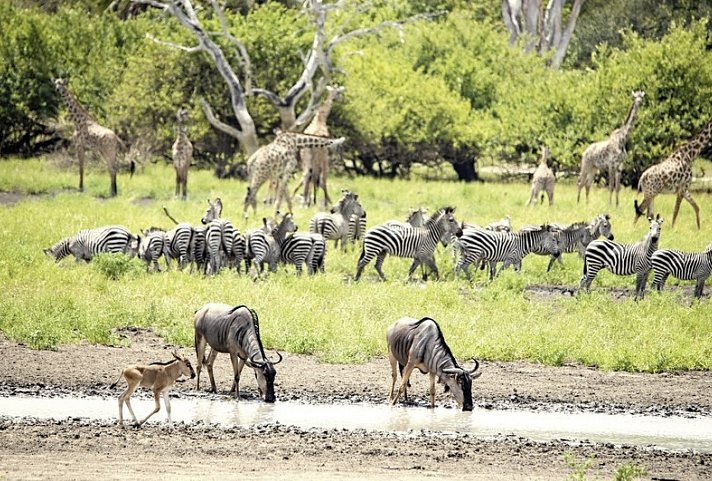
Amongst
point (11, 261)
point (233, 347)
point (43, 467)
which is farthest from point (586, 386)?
point (11, 261)

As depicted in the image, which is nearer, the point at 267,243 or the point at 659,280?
the point at 659,280

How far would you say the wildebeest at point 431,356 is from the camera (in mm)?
11633

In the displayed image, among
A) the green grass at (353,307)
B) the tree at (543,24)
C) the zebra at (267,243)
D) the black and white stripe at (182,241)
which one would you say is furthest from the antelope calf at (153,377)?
the tree at (543,24)

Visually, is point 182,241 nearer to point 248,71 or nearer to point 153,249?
point 153,249

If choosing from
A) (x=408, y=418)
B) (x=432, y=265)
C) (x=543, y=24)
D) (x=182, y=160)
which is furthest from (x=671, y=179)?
(x=543, y=24)

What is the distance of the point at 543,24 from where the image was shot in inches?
1863

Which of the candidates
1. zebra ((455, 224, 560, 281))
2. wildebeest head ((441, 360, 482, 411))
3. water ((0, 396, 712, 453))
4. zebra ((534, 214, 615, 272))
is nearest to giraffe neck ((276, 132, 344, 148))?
zebra ((455, 224, 560, 281))

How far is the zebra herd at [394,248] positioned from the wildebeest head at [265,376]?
653 centimetres

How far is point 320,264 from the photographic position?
1911 cm

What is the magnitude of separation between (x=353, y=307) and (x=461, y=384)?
4.64m

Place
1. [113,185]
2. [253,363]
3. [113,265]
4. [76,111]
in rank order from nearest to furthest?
[253,363] → [113,265] → [113,185] → [76,111]

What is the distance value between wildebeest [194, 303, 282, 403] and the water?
24 cm

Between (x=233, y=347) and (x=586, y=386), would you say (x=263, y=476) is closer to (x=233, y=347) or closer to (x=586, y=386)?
(x=233, y=347)

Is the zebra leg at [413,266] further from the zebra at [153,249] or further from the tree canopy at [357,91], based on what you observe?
the tree canopy at [357,91]
